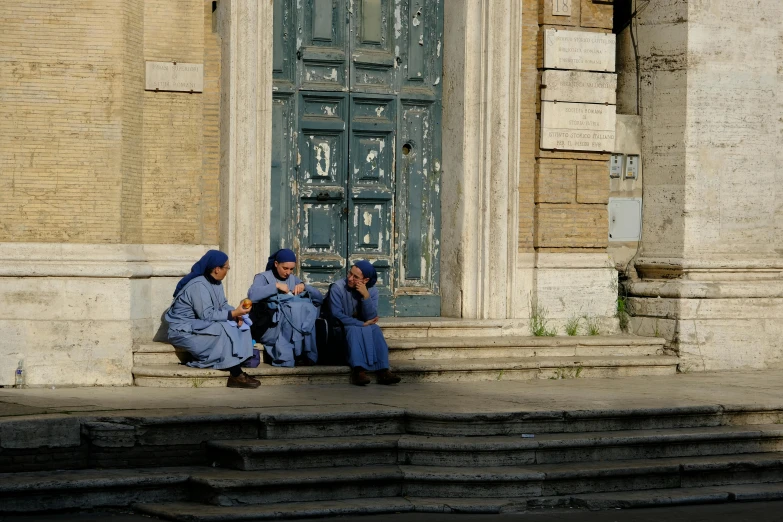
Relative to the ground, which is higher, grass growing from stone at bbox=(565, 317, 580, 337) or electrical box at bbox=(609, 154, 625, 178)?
electrical box at bbox=(609, 154, 625, 178)

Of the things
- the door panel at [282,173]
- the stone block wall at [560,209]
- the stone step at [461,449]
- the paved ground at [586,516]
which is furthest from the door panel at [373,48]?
the paved ground at [586,516]

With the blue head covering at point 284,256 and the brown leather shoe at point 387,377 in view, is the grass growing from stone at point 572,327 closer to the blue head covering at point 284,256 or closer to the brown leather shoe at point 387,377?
the brown leather shoe at point 387,377

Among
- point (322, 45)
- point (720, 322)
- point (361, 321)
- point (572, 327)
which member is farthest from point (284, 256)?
point (720, 322)

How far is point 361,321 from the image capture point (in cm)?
1055

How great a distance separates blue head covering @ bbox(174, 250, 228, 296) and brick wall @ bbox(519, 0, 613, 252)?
3.24 meters

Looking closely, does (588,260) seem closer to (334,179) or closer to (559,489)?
(334,179)

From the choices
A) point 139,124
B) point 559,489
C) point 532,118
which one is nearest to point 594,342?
point 532,118

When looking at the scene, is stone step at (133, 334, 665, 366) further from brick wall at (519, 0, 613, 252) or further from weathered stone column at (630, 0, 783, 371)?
brick wall at (519, 0, 613, 252)

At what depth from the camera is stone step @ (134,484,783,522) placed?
24.5 ft

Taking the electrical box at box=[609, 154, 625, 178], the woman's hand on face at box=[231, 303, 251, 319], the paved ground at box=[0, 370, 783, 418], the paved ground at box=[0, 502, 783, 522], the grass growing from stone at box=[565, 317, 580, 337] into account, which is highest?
the electrical box at box=[609, 154, 625, 178]

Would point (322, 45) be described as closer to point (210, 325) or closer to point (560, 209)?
point (560, 209)

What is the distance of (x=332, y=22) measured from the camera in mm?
11797

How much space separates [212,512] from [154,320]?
3.36 meters

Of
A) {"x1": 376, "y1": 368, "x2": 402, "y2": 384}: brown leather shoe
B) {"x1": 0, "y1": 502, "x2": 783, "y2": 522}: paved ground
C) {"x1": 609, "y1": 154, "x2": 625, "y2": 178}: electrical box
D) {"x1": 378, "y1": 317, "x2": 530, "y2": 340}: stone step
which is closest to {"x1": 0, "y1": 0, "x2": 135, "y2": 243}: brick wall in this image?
{"x1": 376, "y1": 368, "x2": 402, "y2": 384}: brown leather shoe
